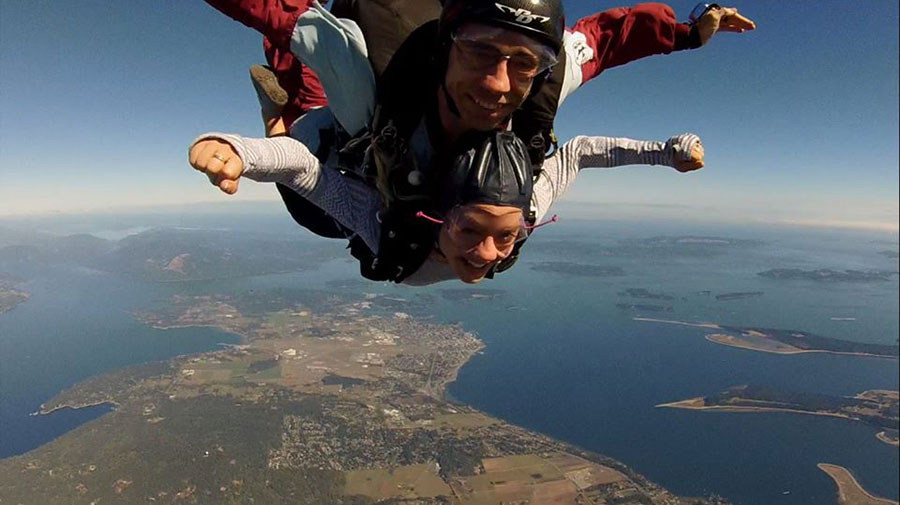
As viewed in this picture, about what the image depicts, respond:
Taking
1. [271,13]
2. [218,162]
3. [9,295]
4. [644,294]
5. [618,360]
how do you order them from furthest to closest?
[644,294], [618,360], [9,295], [271,13], [218,162]

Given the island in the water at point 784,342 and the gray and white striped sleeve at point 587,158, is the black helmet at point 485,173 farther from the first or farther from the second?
the island in the water at point 784,342

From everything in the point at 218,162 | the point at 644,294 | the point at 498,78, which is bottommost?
the point at 644,294

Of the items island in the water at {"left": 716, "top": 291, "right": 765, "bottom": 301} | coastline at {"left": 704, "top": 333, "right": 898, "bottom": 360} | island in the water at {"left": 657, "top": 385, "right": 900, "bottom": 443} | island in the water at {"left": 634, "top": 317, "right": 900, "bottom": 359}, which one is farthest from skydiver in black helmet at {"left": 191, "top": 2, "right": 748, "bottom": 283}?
island in the water at {"left": 716, "top": 291, "right": 765, "bottom": 301}

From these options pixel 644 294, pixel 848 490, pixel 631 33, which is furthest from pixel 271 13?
pixel 644 294

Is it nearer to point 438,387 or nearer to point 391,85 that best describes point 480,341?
point 438,387

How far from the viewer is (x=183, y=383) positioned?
26062mm

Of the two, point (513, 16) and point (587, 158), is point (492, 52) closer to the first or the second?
point (513, 16)

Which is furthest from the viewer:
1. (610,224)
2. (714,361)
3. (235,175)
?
(610,224)

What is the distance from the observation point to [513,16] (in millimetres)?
1005

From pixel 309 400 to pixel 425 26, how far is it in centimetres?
2563

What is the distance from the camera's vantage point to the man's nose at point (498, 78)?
1020mm

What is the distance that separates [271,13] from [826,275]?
70.8 m

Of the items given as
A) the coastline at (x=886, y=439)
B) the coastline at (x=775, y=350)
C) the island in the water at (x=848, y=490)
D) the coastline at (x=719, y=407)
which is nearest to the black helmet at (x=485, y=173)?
the island in the water at (x=848, y=490)

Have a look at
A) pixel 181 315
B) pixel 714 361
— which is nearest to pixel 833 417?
pixel 714 361
